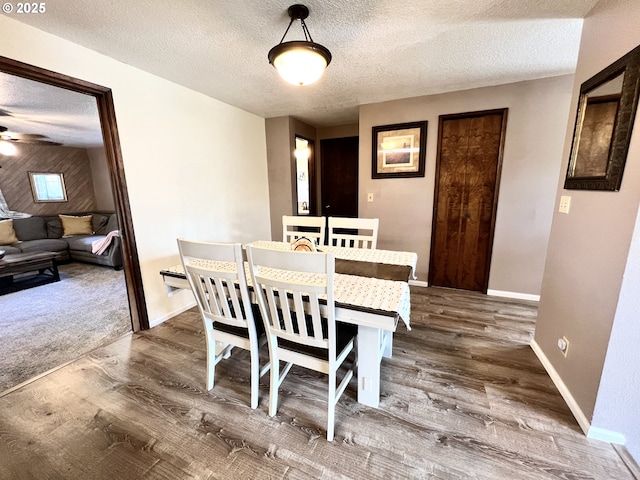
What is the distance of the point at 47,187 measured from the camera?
5148 millimetres

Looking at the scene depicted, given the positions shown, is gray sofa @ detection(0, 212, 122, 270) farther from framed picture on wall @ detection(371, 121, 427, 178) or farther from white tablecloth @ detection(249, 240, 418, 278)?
framed picture on wall @ detection(371, 121, 427, 178)

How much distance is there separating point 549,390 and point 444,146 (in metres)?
2.45

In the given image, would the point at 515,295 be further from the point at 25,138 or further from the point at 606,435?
the point at 25,138

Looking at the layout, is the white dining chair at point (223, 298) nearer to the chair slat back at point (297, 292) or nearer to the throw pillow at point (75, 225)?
the chair slat back at point (297, 292)

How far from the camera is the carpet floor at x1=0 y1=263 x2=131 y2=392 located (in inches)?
78.9

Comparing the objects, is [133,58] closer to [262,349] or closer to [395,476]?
[262,349]

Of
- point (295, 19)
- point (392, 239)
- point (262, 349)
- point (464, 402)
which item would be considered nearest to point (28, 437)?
point (262, 349)

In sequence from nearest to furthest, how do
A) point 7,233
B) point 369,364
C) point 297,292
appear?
point 297,292 → point 369,364 → point 7,233

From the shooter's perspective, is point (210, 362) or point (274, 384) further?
point (210, 362)

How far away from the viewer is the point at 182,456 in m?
1.29

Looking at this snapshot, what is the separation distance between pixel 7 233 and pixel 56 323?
3110 millimetres

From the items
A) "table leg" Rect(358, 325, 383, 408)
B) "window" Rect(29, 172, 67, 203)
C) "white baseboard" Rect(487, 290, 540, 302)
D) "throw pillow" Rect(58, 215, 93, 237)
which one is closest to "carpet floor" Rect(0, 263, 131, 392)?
"throw pillow" Rect(58, 215, 93, 237)

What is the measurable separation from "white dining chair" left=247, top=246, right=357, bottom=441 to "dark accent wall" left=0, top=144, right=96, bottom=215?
20.6 feet

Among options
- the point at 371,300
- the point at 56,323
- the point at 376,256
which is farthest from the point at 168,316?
the point at 371,300
